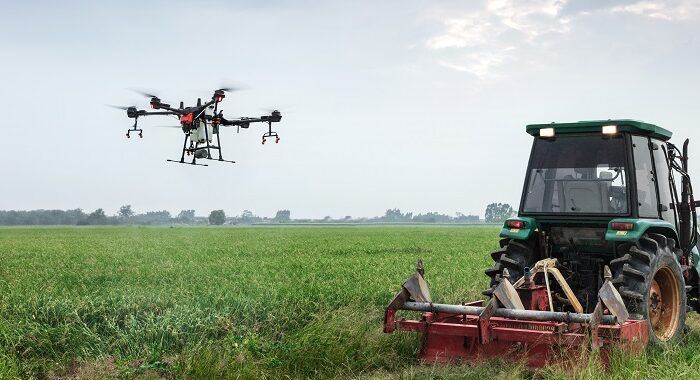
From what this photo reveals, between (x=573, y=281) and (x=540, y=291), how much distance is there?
3.07 ft

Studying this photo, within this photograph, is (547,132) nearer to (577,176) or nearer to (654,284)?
(577,176)

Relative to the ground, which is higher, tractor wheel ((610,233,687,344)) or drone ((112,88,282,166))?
drone ((112,88,282,166))

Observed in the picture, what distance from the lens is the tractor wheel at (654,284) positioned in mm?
7465

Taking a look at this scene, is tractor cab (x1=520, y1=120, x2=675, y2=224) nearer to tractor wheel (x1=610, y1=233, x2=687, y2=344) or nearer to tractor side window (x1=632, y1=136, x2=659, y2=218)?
tractor side window (x1=632, y1=136, x2=659, y2=218)

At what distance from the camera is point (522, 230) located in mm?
8398

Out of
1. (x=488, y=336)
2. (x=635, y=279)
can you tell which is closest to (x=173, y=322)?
A: (x=488, y=336)

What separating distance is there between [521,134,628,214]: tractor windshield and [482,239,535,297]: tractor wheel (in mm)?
493

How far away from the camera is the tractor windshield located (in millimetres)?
8242

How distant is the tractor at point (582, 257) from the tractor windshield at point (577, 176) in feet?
0.04

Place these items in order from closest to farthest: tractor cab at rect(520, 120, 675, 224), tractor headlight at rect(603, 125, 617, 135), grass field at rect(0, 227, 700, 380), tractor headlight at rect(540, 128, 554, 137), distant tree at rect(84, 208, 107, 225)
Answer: grass field at rect(0, 227, 700, 380), tractor headlight at rect(603, 125, 617, 135), tractor cab at rect(520, 120, 675, 224), tractor headlight at rect(540, 128, 554, 137), distant tree at rect(84, 208, 107, 225)

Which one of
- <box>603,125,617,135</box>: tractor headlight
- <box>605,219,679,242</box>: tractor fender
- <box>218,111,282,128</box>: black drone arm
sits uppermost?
<box>218,111,282,128</box>: black drone arm

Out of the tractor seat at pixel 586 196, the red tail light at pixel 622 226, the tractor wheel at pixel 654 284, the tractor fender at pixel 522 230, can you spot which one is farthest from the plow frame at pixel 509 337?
the tractor seat at pixel 586 196

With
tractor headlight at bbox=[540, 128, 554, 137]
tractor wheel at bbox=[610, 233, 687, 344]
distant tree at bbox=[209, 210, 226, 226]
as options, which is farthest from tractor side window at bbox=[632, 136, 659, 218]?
distant tree at bbox=[209, 210, 226, 226]

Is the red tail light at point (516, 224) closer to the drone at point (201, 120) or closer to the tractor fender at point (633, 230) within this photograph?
the tractor fender at point (633, 230)
